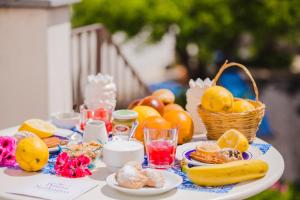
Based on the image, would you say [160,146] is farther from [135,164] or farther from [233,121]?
[233,121]

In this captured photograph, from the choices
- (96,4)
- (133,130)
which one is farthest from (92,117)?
(96,4)

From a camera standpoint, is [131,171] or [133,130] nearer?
[131,171]

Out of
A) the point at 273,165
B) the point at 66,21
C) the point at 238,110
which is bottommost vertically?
the point at 273,165

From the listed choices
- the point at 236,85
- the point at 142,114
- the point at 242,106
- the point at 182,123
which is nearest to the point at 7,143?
the point at 142,114

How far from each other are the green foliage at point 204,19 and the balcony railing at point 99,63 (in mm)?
780

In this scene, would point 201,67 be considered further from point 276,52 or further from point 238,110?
point 238,110

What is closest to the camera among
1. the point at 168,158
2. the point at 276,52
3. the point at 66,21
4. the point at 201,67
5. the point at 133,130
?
the point at 168,158

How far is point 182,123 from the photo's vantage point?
231 cm

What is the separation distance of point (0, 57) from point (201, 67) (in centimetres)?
364

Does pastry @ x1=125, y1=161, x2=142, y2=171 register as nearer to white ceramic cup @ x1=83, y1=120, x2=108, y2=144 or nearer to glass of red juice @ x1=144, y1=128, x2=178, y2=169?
glass of red juice @ x1=144, y1=128, x2=178, y2=169

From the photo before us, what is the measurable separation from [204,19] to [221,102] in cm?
394

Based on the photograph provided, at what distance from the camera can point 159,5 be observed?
599 cm

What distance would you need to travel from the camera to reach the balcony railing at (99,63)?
14.9 feet

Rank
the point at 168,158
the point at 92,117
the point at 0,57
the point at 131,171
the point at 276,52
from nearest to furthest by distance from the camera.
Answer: the point at 131,171, the point at 168,158, the point at 92,117, the point at 0,57, the point at 276,52
